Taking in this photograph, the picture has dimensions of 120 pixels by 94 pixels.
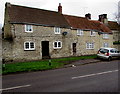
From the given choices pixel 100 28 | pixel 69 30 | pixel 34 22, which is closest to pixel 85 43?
pixel 69 30

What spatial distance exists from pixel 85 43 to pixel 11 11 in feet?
50.8

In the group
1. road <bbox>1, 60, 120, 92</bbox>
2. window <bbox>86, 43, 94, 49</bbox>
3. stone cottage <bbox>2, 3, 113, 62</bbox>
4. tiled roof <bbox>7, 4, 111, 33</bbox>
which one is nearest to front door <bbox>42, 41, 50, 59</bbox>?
stone cottage <bbox>2, 3, 113, 62</bbox>

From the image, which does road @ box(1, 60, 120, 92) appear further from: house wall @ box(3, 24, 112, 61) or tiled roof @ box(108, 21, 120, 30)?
tiled roof @ box(108, 21, 120, 30)

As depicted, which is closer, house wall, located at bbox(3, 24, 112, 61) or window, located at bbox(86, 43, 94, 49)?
house wall, located at bbox(3, 24, 112, 61)

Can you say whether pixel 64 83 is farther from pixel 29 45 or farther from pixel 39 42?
pixel 39 42

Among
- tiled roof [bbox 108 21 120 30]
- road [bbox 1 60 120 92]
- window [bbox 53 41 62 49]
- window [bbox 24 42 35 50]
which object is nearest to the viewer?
road [bbox 1 60 120 92]

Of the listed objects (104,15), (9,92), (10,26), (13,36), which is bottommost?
(9,92)

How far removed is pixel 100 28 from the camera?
35156 millimetres

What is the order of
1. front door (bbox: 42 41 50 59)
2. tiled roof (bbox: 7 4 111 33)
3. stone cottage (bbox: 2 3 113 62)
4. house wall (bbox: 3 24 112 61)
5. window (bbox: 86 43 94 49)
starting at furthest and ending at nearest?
1. window (bbox: 86 43 94 49)
2. front door (bbox: 42 41 50 59)
3. tiled roof (bbox: 7 4 111 33)
4. stone cottage (bbox: 2 3 113 62)
5. house wall (bbox: 3 24 112 61)

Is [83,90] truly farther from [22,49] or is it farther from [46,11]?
[46,11]

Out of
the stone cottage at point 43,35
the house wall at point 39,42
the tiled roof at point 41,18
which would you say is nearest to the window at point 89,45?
the stone cottage at point 43,35

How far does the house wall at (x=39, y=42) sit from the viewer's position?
2141cm

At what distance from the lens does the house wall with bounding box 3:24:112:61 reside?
21.4 metres

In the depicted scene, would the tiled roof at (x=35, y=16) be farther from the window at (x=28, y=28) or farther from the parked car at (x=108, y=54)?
the parked car at (x=108, y=54)
